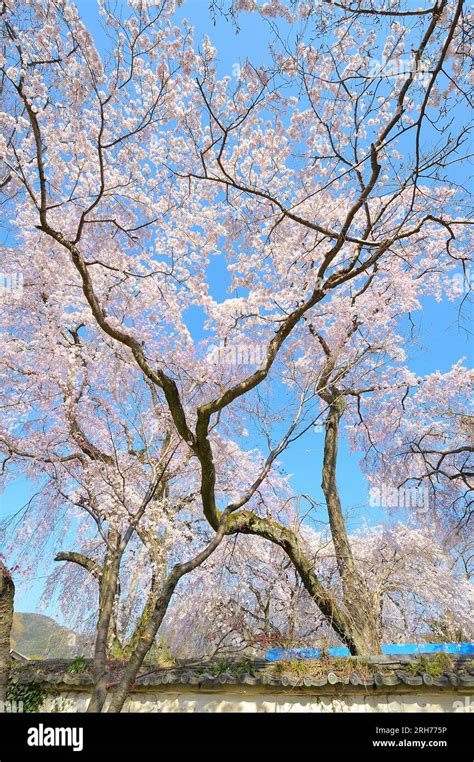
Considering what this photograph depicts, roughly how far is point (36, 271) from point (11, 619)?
625 cm

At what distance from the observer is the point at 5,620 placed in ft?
11.6

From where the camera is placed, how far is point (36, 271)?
8.19 m

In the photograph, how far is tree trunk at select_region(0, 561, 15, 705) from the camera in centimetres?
338

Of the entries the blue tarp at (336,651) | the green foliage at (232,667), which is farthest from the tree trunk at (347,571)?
the green foliage at (232,667)

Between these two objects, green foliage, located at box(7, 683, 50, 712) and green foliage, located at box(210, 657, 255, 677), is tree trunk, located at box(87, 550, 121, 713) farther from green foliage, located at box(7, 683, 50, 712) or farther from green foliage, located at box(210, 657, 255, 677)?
green foliage, located at box(7, 683, 50, 712)

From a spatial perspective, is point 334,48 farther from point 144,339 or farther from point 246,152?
point 144,339

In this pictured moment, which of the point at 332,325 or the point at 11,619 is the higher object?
the point at 332,325

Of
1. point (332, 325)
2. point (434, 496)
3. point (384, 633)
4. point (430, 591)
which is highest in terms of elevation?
point (332, 325)

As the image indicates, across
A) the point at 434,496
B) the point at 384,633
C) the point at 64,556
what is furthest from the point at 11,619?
the point at 384,633

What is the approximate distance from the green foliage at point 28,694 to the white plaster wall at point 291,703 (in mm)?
1253

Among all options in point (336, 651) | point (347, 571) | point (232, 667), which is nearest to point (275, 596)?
point (347, 571)

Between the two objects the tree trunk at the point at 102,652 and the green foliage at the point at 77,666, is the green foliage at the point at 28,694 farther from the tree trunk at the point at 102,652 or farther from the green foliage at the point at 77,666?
the tree trunk at the point at 102,652

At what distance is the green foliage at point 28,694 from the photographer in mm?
5605

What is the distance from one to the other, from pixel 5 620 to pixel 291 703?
10.3ft
